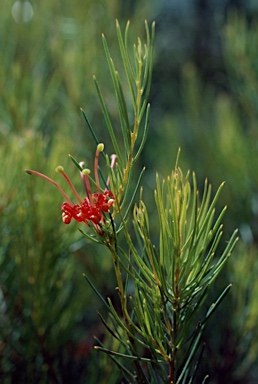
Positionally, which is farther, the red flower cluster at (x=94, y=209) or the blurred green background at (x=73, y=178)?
the blurred green background at (x=73, y=178)

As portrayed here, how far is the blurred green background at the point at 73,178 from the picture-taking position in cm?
44

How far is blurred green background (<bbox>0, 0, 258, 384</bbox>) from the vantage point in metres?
0.44

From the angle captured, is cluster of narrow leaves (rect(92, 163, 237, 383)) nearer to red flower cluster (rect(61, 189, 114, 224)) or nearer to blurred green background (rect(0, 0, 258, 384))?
red flower cluster (rect(61, 189, 114, 224))

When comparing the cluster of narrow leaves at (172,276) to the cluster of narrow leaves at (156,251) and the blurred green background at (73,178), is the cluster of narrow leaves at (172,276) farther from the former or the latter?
the blurred green background at (73,178)

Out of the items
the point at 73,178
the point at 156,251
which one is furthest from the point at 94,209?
the point at 73,178

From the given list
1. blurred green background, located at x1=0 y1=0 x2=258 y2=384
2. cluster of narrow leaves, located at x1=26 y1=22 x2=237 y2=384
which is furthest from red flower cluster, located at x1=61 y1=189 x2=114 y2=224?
blurred green background, located at x1=0 y1=0 x2=258 y2=384

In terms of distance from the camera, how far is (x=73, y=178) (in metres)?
0.46

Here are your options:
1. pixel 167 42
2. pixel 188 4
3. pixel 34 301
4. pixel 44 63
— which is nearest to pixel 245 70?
pixel 44 63

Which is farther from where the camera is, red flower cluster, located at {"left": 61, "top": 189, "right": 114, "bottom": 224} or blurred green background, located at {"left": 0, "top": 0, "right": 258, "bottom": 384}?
blurred green background, located at {"left": 0, "top": 0, "right": 258, "bottom": 384}

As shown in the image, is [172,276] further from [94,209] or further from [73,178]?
[73,178]

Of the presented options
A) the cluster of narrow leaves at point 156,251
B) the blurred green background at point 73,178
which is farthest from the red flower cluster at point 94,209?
the blurred green background at point 73,178

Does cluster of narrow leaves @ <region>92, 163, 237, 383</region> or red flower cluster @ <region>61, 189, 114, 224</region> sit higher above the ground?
red flower cluster @ <region>61, 189, 114, 224</region>

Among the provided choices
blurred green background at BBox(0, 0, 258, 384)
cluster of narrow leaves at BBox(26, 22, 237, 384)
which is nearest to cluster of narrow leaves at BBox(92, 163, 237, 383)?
cluster of narrow leaves at BBox(26, 22, 237, 384)

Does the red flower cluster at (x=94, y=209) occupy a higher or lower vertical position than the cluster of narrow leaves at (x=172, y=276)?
higher
